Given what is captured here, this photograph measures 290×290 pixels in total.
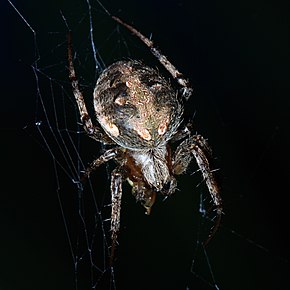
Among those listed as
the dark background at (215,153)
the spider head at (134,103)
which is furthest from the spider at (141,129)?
the dark background at (215,153)

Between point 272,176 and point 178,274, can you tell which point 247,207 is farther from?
point 178,274

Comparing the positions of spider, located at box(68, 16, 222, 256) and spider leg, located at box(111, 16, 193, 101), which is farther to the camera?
spider leg, located at box(111, 16, 193, 101)

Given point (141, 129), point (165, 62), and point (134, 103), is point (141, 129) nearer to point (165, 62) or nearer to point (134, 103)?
point (134, 103)

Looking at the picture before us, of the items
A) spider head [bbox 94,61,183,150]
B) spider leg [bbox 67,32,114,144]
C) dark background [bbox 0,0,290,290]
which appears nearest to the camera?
spider head [bbox 94,61,183,150]

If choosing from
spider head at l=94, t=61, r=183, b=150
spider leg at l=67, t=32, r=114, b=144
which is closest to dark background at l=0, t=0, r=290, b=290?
spider leg at l=67, t=32, r=114, b=144

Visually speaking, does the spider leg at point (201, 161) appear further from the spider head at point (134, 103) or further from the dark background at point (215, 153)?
the dark background at point (215, 153)

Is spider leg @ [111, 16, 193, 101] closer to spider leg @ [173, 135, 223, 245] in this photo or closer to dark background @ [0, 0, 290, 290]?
spider leg @ [173, 135, 223, 245]

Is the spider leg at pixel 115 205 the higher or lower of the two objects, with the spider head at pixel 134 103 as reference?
lower

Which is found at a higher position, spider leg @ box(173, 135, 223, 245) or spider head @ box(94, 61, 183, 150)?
spider head @ box(94, 61, 183, 150)
